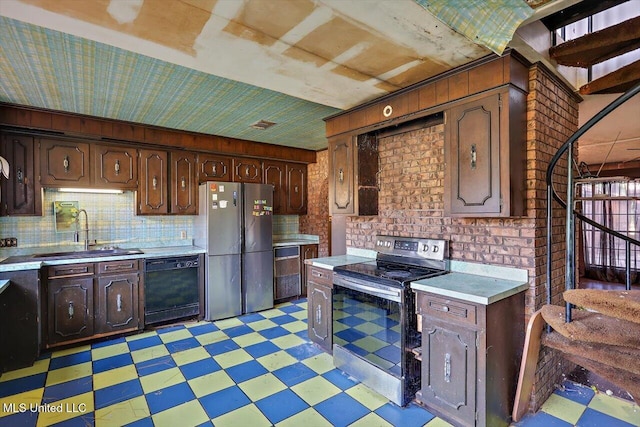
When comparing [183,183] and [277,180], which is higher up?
[277,180]

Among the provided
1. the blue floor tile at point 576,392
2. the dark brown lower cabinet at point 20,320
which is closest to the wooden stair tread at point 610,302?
the blue floor tile at point 576,392

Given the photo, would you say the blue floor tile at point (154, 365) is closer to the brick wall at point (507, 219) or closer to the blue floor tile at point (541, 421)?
the brick wall at point (507, 219)

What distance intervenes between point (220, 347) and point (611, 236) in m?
8.20

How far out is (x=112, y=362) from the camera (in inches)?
118

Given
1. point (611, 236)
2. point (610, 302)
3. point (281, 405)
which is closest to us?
point (610, 302)

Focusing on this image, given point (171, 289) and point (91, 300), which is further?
point (171, 289)

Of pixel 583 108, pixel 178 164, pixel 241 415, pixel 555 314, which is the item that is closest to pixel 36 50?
pixel 178 164

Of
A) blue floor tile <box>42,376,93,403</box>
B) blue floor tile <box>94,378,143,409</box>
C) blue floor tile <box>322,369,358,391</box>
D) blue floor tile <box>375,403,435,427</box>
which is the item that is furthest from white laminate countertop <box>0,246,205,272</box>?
blue floor tile <box>375,403,435,427</box>

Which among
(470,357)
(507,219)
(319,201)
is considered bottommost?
(470,357)

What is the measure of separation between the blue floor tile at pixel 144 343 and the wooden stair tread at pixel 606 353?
142 inches

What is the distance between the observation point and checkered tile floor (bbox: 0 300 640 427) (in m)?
2.16

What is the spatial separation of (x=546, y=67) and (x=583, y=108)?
137cm

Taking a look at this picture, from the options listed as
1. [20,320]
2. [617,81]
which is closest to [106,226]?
[20,320]

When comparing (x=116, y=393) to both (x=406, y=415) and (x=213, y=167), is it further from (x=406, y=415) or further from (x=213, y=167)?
(x=213, y=167)
